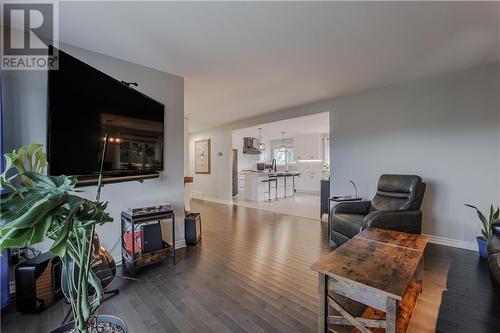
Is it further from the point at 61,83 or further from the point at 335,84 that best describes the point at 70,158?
the point at 335,84

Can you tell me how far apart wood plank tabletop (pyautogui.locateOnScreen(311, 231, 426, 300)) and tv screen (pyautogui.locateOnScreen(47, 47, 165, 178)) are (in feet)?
6.86

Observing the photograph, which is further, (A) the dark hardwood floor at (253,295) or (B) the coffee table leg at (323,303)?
(A) the dark hardwood floor at (253,295)

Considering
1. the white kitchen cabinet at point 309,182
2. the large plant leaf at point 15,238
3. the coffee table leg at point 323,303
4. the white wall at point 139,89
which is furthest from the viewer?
the white kitchen cabinet at point 309,182

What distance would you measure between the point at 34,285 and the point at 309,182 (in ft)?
28.0

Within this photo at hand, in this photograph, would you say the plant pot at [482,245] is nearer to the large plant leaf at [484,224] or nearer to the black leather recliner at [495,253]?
the large plant leaf at [484,224]

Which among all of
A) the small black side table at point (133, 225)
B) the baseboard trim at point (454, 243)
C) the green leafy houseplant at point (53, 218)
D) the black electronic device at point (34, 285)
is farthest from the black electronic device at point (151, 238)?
the baseboard trim at point (454, 243)

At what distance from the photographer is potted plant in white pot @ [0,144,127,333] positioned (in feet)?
2.20

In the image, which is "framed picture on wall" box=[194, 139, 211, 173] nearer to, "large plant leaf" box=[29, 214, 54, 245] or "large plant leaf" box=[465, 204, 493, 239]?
"large plant leaf" box=[465, 204, 493, 239]

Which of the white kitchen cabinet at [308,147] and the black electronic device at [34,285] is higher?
the white kitchen cabinet at [308,147]

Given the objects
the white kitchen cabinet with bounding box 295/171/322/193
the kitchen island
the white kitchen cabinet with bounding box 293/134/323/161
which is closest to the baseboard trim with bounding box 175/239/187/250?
the kitchen island

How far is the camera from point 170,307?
5.93 ft

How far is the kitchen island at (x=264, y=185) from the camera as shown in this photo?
23.1ft

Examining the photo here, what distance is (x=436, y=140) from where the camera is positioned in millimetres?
3225

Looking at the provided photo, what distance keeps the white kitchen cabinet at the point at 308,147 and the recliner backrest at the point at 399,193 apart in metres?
5.54
